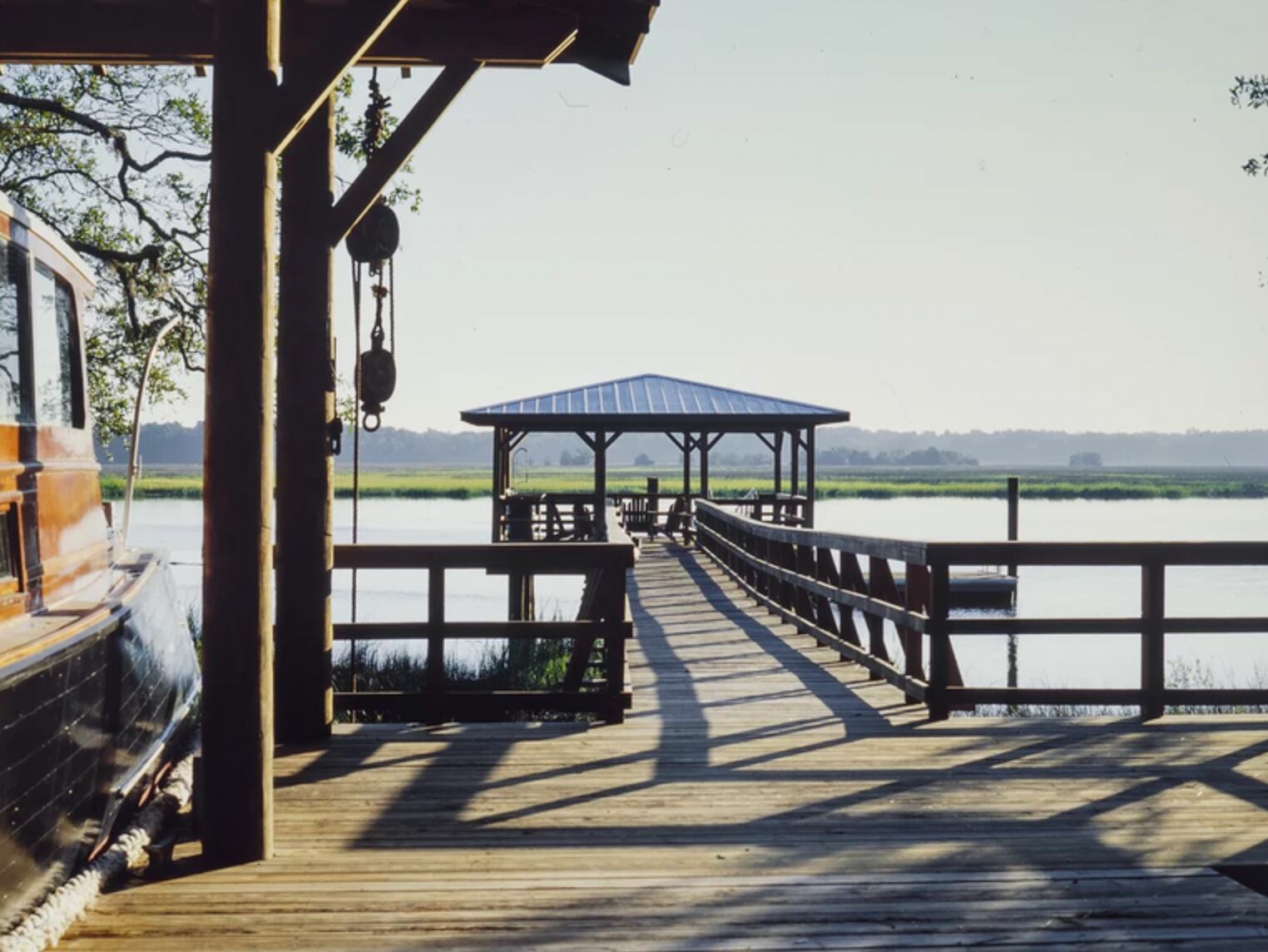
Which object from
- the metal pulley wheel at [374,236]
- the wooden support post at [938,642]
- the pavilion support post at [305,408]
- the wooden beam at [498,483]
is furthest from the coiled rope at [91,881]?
the wooden beam at [498,483]

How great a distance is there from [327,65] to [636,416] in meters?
17.1

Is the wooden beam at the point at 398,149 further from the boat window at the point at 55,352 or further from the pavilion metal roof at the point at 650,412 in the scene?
the pavilion metal roof at the point at 650,412

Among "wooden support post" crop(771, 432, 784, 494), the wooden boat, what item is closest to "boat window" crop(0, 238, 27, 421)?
the wooden boat

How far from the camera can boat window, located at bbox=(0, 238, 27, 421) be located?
4480 mm

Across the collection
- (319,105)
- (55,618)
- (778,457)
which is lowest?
(55,618)

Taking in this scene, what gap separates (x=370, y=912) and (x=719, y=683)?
4980mm

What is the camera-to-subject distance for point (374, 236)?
6.63m

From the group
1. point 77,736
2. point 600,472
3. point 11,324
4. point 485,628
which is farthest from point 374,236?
point 600,472

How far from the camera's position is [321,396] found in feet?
20.0

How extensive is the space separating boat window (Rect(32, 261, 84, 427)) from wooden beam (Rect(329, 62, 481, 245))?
1270 mm

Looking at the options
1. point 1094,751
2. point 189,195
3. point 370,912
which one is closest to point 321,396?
point 370,912

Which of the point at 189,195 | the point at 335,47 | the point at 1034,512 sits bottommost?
the point at 1034,512

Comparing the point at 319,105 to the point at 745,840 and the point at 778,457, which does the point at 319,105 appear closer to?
the point at 745,840

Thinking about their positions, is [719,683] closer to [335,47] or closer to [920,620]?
[920,620]
